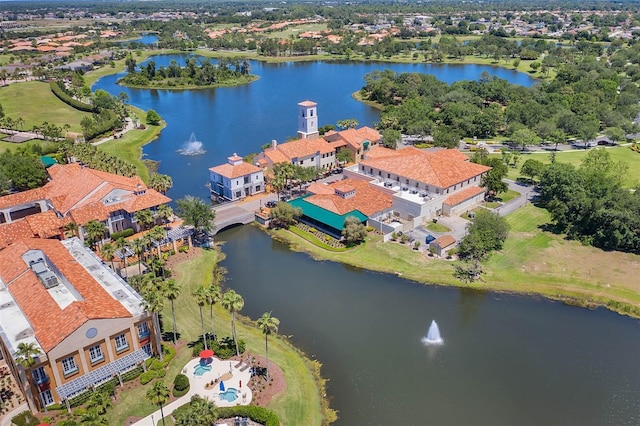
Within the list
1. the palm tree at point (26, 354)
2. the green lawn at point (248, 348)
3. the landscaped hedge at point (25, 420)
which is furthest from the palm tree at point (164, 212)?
the landscaped hedge at point (25, 420)

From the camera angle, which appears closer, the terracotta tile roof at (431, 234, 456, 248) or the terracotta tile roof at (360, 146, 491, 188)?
the terracotta tile roof at (431, 234, 456, 248)

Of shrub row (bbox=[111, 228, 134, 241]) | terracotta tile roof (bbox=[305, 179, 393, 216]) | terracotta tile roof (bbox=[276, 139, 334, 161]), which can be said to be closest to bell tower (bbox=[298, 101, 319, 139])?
terracotta tile roof (bbox=[276, 139, 334, 161])

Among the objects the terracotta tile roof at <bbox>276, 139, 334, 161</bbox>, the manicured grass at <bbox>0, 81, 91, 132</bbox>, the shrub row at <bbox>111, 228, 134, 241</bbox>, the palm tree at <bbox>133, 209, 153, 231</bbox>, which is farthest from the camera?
the manicured grass at <bbox>0, 81, 91, 132</bbox>

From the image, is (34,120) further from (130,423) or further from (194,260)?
(130,423)

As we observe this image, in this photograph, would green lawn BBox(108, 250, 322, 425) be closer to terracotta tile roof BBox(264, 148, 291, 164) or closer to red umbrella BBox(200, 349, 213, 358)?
red umbrella BBox(200, 349, 213, 358)

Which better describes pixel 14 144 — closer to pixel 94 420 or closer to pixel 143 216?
pixel 143 216

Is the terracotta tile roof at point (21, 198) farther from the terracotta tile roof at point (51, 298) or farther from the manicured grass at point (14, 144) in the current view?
the manicured grass at point (14, 144)

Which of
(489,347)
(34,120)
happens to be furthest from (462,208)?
(34,120)
